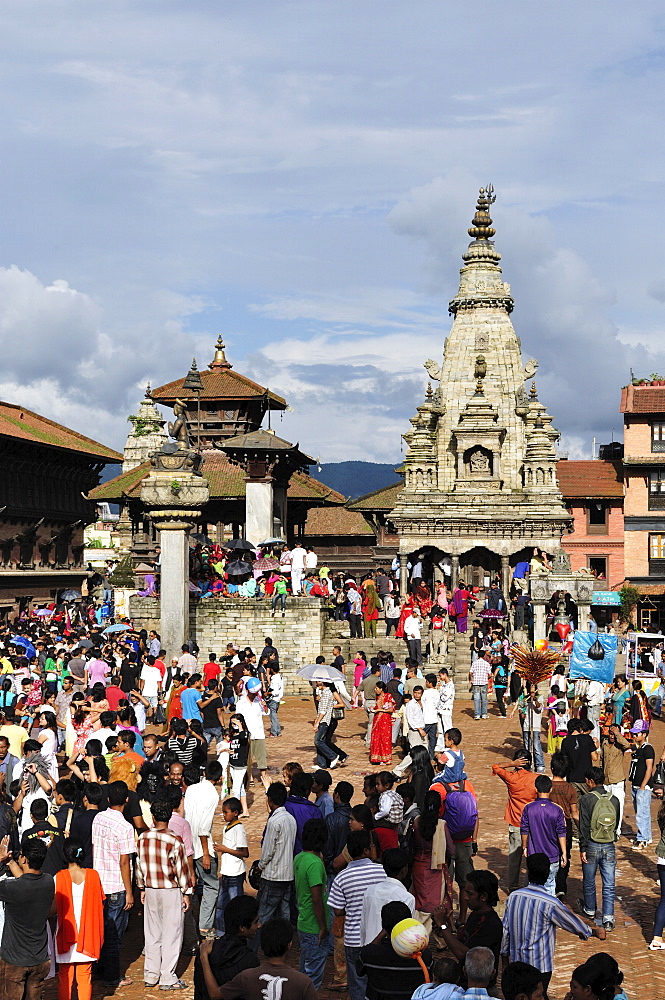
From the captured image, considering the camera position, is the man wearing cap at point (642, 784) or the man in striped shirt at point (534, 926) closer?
the man in striped shirt at point (534, 926)

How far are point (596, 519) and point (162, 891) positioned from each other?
1929 inches

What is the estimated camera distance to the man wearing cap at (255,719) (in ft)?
51.0

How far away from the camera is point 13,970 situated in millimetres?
8258

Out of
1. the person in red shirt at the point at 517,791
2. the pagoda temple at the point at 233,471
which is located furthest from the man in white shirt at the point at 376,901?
the pagoda temple at the point at 233,471

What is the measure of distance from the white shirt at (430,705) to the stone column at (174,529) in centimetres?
1028

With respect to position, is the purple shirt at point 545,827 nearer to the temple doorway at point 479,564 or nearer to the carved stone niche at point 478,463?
the temple doorway at point 479,564

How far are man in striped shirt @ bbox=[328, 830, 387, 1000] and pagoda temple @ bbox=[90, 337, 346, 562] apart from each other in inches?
1270

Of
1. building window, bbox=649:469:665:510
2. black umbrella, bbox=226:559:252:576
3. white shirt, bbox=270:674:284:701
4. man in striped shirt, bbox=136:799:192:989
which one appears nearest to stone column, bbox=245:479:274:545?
black umbrella, bbox=226:559:252:576

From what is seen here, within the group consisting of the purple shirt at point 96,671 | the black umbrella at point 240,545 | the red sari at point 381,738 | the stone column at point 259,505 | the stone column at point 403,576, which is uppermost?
the stone column at point 259,505

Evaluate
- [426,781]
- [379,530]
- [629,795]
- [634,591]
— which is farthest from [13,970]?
[379,530]

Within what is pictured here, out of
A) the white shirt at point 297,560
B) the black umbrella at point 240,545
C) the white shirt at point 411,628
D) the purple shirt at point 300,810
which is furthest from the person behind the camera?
the black umbrella at point 240,545

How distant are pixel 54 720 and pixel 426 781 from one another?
15.6 feet

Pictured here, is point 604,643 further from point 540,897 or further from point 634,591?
point 634,591

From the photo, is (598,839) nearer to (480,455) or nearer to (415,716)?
(415,716)
